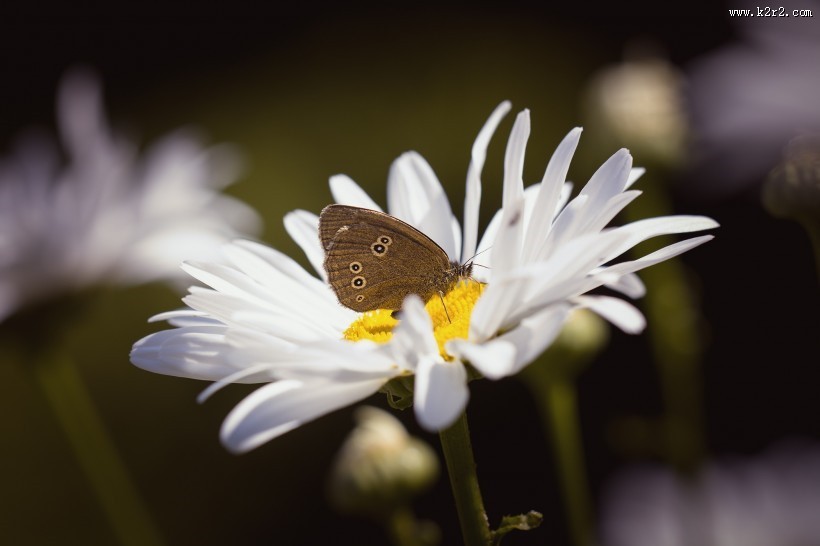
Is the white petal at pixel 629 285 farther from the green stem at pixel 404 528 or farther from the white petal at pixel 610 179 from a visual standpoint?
the green stem at pixel 404 528

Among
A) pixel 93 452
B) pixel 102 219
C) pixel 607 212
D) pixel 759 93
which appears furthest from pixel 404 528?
pixel 102 219

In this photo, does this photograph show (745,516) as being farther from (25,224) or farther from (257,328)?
(25,224)

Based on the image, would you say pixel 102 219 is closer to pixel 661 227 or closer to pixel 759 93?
pixel 759 93

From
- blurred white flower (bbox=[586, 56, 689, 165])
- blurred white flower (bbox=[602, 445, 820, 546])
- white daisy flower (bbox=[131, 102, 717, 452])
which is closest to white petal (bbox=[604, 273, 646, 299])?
white daisy flower (bbox=[131, 102, 717, 452])

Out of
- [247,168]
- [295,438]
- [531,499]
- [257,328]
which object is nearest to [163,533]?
[295,438]

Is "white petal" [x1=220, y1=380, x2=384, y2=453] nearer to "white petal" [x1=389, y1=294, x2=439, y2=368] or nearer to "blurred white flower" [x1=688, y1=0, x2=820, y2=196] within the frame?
"white petal" [x1=389, y1=294, x2=439, y2=368]

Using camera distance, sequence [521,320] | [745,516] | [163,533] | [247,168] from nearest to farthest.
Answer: [521,320], [745,516], [163,533], [247,168]
